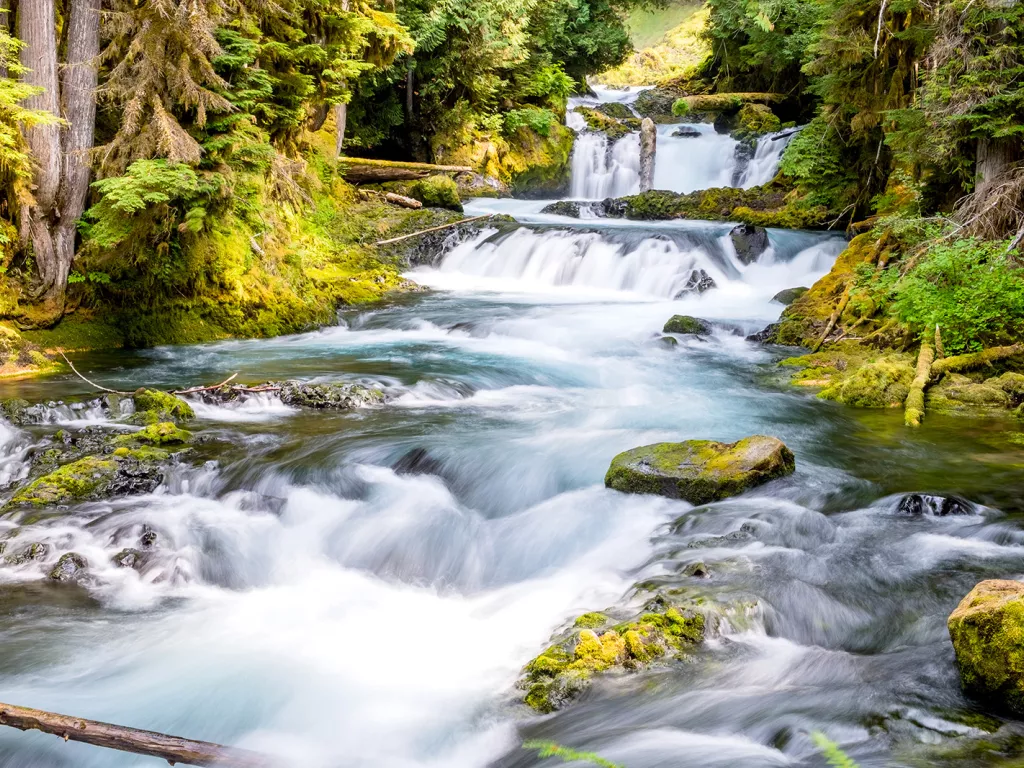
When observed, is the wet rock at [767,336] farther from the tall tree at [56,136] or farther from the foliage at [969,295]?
the tall tree at [56,136]

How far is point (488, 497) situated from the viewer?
22.3 feet

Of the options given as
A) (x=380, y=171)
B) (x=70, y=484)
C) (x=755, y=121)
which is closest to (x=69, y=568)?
(x=70, y=484)

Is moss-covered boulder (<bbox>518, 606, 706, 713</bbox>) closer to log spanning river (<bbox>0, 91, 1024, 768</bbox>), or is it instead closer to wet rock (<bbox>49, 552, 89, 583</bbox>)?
log spanning river (<bbox>0, 91, 1024, 768</bbox>)

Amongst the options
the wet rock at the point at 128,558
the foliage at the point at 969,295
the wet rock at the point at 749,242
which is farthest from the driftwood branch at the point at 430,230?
the wet rock at the point at 128,558

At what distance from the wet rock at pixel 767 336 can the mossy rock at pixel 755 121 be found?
13235mm

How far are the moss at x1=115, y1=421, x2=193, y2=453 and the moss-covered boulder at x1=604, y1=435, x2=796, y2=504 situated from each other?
3705 millimetres

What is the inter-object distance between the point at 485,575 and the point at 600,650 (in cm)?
179

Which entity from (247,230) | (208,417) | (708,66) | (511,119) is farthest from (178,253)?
(708,66)

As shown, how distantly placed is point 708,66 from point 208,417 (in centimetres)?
2782

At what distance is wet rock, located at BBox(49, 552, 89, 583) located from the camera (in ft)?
17.1

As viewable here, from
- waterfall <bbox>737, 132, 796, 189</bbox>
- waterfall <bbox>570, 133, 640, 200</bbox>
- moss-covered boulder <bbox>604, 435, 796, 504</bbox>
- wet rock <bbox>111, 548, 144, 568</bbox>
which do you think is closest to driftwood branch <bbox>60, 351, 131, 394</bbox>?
wet rock <bbox>111, 548, 144, 568</bbox>

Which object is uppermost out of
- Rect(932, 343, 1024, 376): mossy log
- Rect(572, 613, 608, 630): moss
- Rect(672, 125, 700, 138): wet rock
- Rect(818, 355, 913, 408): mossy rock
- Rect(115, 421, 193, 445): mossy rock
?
Rect(672, 125, 700, 138): wet rock

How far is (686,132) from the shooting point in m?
25.0

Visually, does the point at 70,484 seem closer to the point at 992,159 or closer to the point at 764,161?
the point at 992,159
